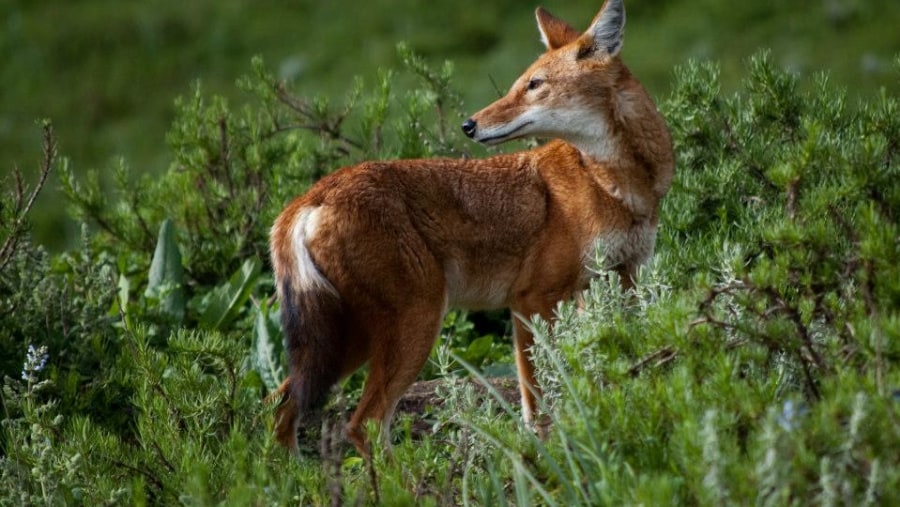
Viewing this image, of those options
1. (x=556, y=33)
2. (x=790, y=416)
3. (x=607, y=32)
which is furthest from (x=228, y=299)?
(x=790, y=416)

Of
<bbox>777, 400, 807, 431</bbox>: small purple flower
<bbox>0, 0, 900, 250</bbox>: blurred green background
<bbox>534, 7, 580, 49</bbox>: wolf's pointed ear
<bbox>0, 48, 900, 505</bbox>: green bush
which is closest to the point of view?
<bbox>777, 400, 807, 431</bbox>: small purple flower

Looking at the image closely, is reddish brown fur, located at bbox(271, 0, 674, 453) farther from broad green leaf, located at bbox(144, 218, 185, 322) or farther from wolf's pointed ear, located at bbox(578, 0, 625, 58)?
broad green leaf, located at bbox(144, 218, 185, 322)

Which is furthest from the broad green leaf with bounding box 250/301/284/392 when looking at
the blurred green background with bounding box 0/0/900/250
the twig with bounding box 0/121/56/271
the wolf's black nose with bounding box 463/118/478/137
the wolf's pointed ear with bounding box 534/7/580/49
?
the blurred green background with bounding box 0/0/900/250

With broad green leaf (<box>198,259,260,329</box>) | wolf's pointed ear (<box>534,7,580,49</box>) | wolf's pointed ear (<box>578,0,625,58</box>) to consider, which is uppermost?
wolf's pointed ear (<box>534,7,580,49</box>)

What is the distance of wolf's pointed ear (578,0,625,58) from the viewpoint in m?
6.13

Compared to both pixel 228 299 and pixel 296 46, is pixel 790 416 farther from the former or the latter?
pixel 296 46

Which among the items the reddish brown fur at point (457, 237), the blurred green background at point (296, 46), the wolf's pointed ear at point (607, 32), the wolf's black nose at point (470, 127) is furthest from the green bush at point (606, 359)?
the blurred green background at point (296, 46)

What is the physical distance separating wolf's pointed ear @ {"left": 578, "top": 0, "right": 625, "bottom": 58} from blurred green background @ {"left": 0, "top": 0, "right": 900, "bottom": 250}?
5738mm

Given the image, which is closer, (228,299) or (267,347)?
(267,347)

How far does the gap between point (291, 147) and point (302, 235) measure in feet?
7.78

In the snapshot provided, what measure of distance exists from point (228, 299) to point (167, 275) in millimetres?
332

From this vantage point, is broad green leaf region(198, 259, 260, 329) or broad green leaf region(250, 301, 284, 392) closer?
broad green leaf region(250, 301, 284, 392)

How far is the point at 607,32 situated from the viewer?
6.18 m

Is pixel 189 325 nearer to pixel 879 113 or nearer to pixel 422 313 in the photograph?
pixel 422 313
